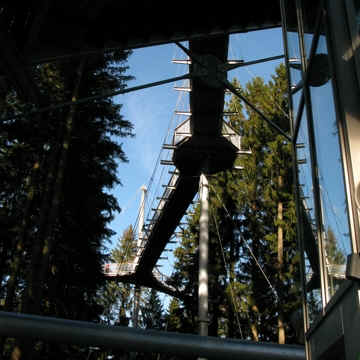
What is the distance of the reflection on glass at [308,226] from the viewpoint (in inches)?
79.8

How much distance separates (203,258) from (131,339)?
37.9ft

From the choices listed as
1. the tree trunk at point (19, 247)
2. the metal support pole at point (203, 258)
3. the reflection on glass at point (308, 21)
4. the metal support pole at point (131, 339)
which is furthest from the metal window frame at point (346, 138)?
the metal support pole at point (203, 258)

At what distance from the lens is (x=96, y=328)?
1.65m

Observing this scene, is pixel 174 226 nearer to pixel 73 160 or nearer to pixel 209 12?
pixel 73 160

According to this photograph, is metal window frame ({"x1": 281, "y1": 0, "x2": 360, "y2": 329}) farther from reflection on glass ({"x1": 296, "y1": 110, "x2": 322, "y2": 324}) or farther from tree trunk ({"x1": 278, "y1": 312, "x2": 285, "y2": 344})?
tree trunk ({"x1": 278, "y1": 312, "x2": 285, "y2": 344})

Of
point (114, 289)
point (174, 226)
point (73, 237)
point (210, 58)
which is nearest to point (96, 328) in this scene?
point (210, 58)

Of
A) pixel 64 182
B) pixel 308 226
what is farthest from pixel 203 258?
pixel 308 226

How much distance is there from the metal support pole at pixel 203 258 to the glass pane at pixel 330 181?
10.2 meters

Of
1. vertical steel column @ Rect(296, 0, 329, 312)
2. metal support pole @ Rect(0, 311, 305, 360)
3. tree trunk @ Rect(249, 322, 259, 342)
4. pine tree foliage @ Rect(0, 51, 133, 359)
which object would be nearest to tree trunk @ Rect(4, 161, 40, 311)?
pine tree foliage @ Rect(0, 51, 133, 359)

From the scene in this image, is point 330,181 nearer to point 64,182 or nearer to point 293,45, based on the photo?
point 293,45

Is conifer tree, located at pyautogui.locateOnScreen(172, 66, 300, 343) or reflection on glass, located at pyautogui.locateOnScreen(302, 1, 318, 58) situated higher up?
conifer tree, located at pyautogui.locateOnScreen(172, 66, 300, 343)

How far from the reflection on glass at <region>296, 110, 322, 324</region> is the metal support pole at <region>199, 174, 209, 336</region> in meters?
9.62

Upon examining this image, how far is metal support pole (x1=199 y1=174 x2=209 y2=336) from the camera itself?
11773 millimetres

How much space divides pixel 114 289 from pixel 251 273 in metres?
20.2
